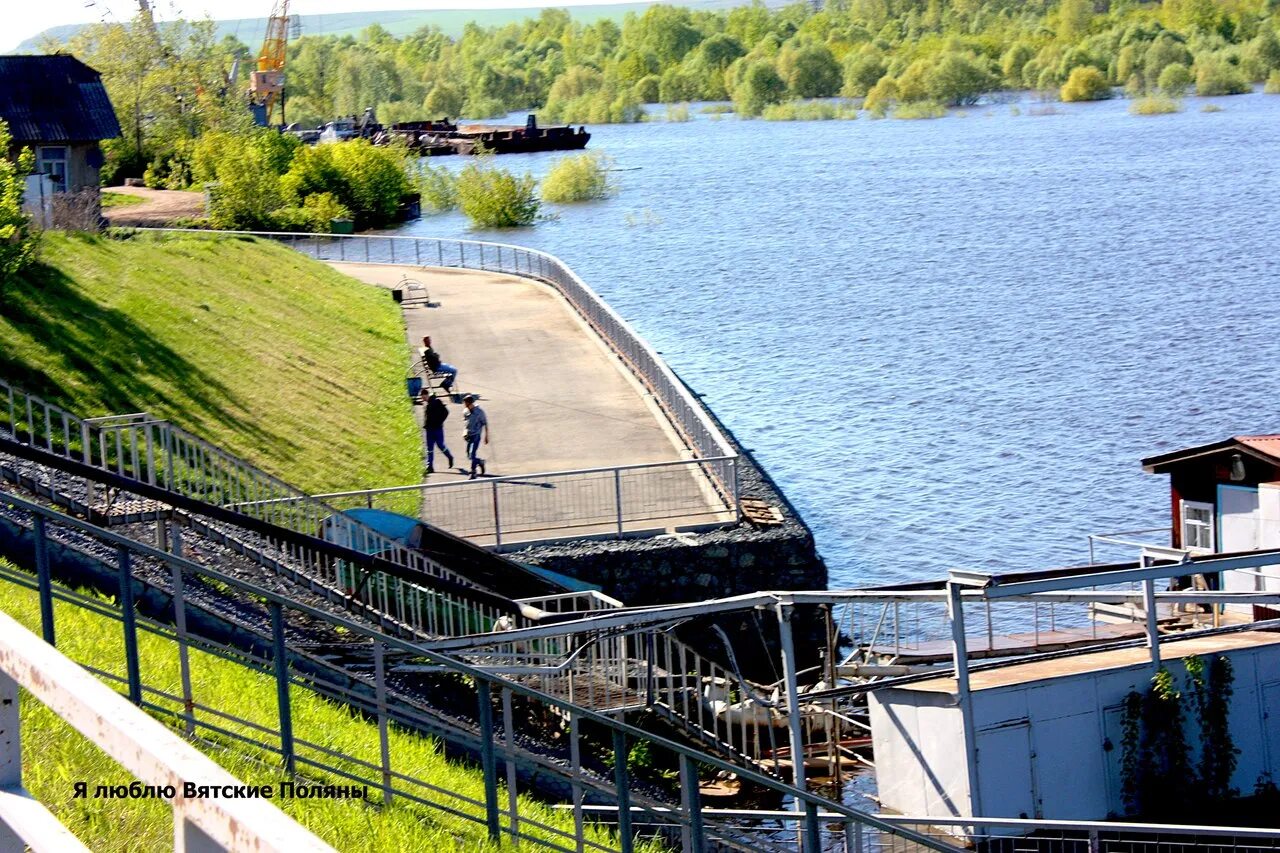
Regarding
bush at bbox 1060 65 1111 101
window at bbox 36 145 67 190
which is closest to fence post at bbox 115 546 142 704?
window at bbox 36 145 67 190

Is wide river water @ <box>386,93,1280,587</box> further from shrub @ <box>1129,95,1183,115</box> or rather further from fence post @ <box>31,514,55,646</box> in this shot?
shrub @ <box>1129,95,1183,115</box>

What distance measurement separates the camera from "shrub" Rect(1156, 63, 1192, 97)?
170 meters

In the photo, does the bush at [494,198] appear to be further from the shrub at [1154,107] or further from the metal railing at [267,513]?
the shrub at [1154,107]

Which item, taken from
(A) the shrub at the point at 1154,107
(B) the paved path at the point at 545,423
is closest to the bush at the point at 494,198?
(B) the paved path at the point at 545,423

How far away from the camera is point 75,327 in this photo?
28.3m

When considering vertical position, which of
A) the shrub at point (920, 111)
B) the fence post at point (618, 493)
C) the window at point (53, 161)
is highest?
the shrub at point (920, 111)

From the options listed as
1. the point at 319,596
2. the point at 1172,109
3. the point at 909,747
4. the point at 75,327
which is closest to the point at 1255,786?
the point at 909,747

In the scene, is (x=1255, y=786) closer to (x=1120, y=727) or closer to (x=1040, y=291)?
(x=1120, y=727)

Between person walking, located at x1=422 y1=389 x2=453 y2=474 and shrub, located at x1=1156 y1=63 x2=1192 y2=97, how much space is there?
15701 centimetres

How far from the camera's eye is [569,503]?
84.6ft

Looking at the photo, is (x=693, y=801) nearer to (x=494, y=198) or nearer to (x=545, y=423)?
(x=545, y=423)

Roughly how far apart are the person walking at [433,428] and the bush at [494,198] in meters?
62.8

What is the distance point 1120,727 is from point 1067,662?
95cm

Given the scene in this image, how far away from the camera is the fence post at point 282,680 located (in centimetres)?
822
